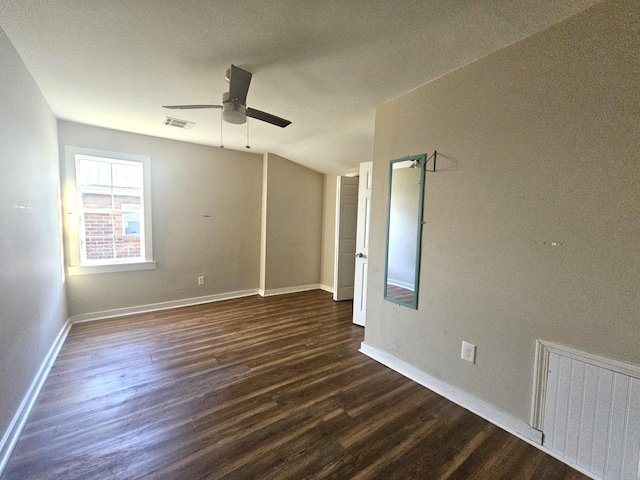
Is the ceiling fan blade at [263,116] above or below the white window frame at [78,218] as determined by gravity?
above

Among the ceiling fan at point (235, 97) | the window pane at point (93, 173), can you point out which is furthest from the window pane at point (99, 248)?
the ceiling fan at point (235, 97)

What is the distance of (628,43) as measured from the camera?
4.26 feet

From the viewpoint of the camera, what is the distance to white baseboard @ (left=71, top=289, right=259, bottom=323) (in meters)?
3.39

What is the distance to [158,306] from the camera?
3.88m

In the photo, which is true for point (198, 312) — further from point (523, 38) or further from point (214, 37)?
point (523, 38)

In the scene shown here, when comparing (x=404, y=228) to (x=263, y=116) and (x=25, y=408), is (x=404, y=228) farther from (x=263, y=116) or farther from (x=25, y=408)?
(x=25, y=408)

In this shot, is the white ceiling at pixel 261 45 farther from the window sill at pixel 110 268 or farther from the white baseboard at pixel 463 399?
the white baseboard at pixel 463 399

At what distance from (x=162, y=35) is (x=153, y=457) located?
8.10 ft

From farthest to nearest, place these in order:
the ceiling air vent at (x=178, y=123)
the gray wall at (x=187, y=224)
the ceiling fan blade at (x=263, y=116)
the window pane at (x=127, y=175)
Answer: the window pane at (x=127, y=175) < the gray wall at (x=187, y=224) < the ceiling air vent at (x=178, y=123) < the ceiling fan blade at (x=263, y=116)

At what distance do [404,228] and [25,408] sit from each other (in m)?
3.01

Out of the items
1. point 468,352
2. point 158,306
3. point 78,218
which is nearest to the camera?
point 468,352

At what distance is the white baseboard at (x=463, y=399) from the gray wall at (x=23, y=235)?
2.59m

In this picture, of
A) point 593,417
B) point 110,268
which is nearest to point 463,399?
point 593,417

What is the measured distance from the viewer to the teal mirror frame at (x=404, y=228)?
2264 millimetres
